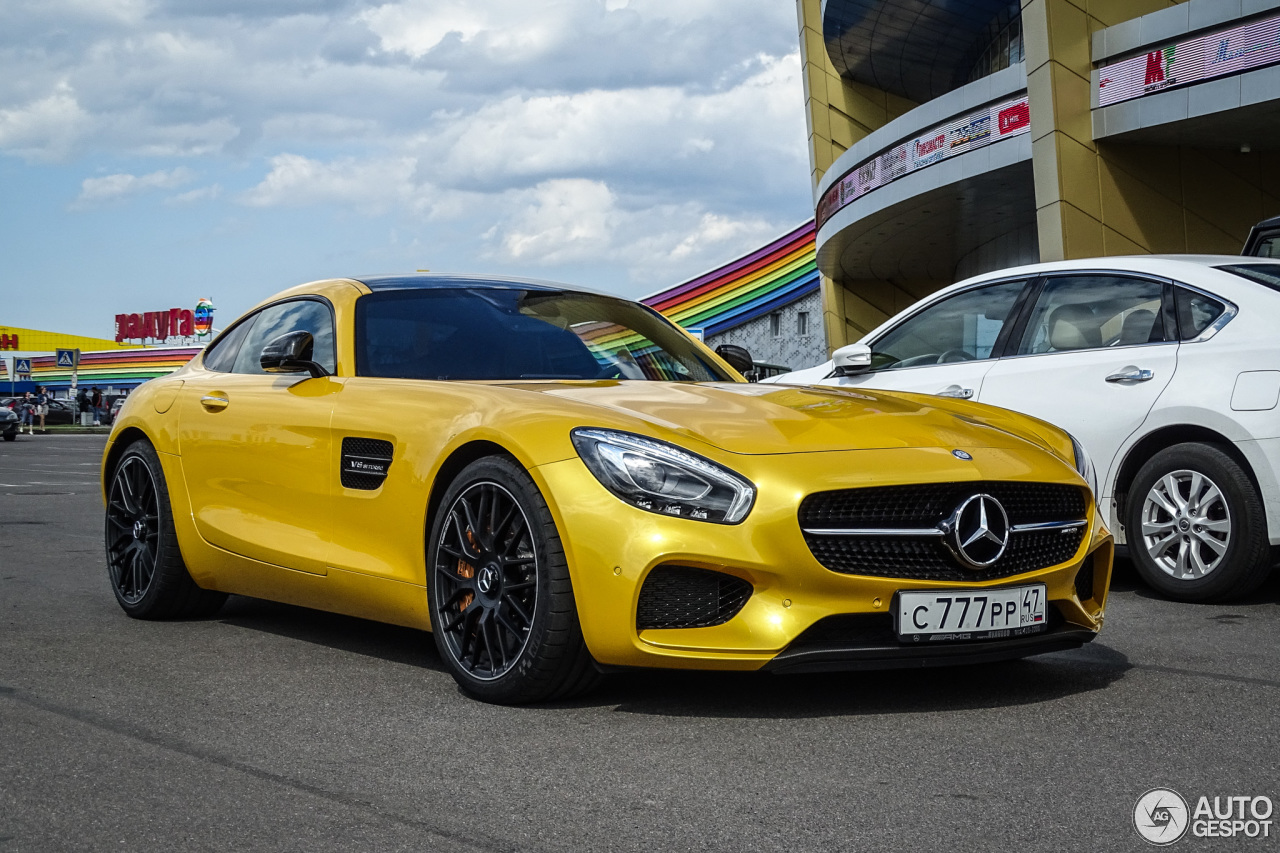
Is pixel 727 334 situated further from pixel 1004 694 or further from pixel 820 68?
pixel 1004 694

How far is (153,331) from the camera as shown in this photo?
9881 centimetres

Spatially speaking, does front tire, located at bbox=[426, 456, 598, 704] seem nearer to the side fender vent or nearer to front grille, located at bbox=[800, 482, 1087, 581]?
the side fender vent

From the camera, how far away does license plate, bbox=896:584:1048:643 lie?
12.3ft

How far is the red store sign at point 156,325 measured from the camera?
9769 centimetres

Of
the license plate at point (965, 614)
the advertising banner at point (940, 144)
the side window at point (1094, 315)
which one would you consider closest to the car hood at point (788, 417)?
the license plate at point (965, 614)

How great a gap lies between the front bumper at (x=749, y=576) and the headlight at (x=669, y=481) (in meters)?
0.03

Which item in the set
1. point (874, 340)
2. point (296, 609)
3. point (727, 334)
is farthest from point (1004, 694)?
point (727, 334)

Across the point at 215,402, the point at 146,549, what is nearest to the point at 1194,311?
the point at 215,402

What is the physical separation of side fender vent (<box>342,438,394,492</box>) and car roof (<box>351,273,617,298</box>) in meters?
0.84

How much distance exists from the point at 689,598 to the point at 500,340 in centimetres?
167

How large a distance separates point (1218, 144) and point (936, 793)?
66.4 ft

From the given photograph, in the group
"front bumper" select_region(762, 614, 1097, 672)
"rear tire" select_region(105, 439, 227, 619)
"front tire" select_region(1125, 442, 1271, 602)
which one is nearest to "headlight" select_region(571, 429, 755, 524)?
"front bumper" select_region(762, 614, 1097, 672)

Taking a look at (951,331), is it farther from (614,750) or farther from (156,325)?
(156,325)

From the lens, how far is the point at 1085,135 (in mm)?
20672
